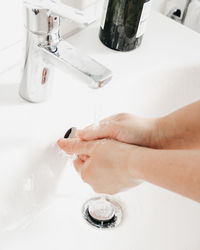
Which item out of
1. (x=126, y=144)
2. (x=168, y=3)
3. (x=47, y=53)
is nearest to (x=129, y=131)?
(x=126, y=144)

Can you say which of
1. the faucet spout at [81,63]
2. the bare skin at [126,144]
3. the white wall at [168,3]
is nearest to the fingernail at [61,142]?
the bare skin at [126,144]

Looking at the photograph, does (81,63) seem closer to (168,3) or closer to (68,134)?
(68,134)

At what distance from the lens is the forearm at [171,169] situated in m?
0.44

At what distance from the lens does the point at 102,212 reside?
65 cm

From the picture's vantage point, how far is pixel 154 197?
0.66 meters

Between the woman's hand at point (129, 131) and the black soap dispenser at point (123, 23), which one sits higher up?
the black soap dispenser at point (123, 23)

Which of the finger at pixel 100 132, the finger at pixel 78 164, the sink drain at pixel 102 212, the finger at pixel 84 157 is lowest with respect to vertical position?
the sink drain at pixel 102 212

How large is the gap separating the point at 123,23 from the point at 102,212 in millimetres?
278

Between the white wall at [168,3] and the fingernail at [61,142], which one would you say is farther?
the white wall at [168,3]

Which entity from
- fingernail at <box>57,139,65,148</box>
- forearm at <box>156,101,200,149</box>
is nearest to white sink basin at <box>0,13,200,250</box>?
fingernail at <box>57,139,65,148</box>

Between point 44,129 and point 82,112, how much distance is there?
0.07 meters

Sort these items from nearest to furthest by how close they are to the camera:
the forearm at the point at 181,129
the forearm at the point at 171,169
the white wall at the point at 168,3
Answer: the forearm at the point at 171,169 → the forearm at the point at 181,129 → the white wall at the point at 168,3

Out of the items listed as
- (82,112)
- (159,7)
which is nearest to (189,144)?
(82,112)

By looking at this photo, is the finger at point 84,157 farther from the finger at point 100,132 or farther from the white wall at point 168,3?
the white wall at point 168,3
